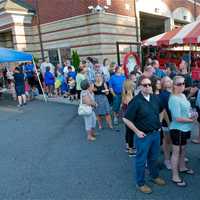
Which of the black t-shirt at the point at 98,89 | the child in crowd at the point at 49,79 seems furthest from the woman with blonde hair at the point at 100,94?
the child in crowd at the point at 49,79

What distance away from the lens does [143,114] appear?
3.24 metres

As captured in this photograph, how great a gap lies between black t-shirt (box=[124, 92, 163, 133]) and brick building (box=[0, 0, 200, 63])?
9.08 metres

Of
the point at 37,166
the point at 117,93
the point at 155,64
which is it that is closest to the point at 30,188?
the point at 37,166

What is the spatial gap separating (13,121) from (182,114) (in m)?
6.22

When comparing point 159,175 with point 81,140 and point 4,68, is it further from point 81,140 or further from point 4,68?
point 4,68

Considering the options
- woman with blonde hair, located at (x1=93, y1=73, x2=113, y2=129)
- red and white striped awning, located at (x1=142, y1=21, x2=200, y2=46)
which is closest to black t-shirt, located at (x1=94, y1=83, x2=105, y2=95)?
woman with blonde hair, located at (x1=93, y1=73, x2=113, y2=129)

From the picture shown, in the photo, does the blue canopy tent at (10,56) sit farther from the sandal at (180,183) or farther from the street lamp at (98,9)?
the sandal at (180,183)

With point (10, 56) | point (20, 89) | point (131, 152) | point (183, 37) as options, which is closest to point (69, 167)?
point (131, 152)

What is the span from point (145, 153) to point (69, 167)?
1669mm

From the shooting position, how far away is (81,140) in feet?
19.2

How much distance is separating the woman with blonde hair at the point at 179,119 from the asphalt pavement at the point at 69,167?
0.40 meters

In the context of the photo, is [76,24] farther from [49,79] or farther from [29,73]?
[29,73]

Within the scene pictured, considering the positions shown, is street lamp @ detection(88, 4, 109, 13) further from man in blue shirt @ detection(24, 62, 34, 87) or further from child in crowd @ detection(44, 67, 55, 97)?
man in blue shirt @ detection(24, 62, 34, 87)

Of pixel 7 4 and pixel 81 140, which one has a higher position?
pixel 7 4
